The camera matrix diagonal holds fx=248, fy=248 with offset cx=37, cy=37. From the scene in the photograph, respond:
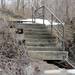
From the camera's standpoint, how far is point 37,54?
10.3 m

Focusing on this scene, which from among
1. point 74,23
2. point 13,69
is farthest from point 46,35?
point 74,23

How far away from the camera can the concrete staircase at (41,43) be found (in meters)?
10.4

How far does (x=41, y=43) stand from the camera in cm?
1120

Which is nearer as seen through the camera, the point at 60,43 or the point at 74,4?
the point at 60,43

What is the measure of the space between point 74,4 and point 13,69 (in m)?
17.8

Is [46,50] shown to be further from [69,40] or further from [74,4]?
[74,4]

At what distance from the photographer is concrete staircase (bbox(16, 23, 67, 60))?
10375 mm

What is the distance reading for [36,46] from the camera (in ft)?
36.3

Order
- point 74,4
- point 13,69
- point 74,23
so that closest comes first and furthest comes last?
point 13,69
point 74,23
point 74,4

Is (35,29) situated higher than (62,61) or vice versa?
(35,29)

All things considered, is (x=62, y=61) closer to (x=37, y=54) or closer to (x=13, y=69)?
(x=37, y=54)

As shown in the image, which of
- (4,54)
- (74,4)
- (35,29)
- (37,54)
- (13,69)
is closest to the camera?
(13,69)

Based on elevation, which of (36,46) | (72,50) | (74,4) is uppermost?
(74,4)

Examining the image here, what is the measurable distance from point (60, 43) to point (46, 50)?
0.85 m
